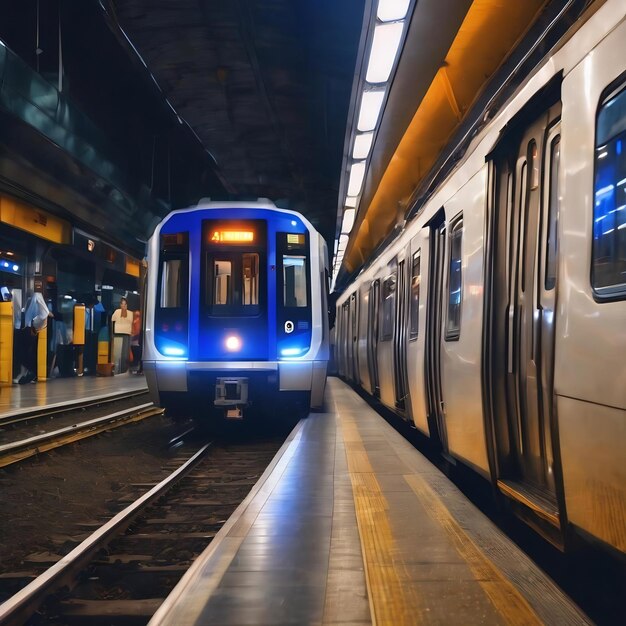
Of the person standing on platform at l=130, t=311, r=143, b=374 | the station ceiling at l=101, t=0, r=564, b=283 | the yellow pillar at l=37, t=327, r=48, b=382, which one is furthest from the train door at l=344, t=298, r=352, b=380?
the yellow pillar at l=37, t=327, r=48, b=382

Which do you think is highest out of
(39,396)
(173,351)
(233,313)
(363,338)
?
(233,313)

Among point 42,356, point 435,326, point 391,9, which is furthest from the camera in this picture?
point 42,356

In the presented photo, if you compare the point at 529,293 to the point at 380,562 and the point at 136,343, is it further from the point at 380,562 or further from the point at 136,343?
the point at 136,343

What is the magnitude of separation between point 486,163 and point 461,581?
2.84m

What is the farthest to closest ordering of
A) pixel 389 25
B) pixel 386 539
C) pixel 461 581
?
pixel 389 25 → pixel 386 539 → pixel 461 581

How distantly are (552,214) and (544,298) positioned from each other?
0.46 m

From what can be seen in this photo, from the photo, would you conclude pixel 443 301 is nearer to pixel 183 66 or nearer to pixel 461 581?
pixel 461 581

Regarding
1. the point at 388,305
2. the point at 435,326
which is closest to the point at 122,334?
the point at 388,305

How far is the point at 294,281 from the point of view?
1016 centimetres

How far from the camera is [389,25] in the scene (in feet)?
25.7

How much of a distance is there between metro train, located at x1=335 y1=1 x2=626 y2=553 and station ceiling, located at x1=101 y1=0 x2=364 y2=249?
663cm

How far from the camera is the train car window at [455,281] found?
5.84 m

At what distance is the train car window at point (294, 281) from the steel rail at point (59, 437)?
11.0 ft

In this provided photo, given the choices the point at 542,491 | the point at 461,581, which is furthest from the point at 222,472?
the point at 461,581
